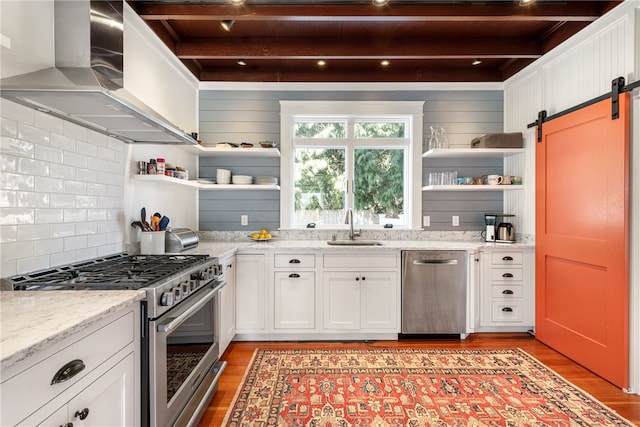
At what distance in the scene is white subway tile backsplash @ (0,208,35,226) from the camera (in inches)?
57.3

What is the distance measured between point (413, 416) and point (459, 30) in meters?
3.09

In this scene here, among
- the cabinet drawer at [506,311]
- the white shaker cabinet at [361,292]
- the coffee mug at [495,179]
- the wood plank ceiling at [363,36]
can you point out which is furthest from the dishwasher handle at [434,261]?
the wood plank ceiling at [363,36]

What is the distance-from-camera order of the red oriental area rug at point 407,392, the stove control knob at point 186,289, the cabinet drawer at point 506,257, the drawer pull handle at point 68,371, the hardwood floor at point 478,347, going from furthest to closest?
the cabinet drawer at point 506,257 < the hardwood floor at point 478,347 < the red oriental area rug at point 407,392 < the stove control knob at point 186,289 < the drawer pull handle at point 68,371

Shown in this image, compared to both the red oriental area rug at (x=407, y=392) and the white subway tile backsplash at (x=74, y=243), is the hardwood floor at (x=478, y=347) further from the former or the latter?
the white subway tile backsplash at (x=74, y=243)

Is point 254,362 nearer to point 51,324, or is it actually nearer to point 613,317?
point 51,324

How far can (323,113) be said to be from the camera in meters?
3.67

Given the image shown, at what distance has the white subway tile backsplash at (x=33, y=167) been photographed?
1535 millimetres

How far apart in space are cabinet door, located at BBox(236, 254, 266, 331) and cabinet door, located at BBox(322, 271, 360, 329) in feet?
2.01

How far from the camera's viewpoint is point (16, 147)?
1.50 m

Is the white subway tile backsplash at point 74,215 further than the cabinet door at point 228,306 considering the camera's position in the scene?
No

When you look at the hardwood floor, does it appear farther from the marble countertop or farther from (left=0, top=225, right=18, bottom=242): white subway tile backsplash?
(left=0, top=225, right=18, bottom=242): white subway tile backsplash

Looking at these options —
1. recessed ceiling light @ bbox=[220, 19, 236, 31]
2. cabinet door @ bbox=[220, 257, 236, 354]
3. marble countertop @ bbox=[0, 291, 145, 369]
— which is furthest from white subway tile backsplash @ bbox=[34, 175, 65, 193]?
recessed ceiling light @ bbox=[220, 19, 236, 31]

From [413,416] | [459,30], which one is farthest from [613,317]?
[459,30]

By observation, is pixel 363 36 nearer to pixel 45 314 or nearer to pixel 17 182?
pixel 17 182
